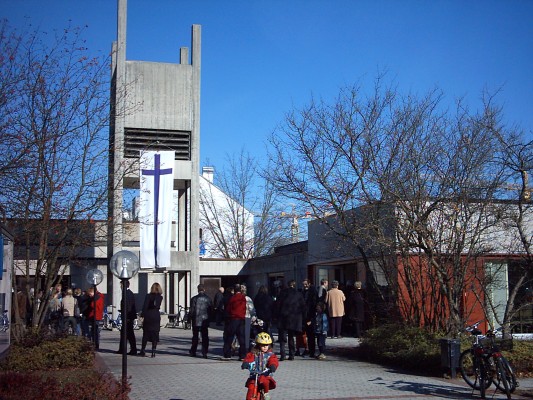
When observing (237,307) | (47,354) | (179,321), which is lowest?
(47,354)

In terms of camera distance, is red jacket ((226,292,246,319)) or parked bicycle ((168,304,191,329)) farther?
parked bicycle ((168,304,191,329))

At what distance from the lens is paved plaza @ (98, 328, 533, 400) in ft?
37.5

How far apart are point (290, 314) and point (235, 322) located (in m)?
1.35

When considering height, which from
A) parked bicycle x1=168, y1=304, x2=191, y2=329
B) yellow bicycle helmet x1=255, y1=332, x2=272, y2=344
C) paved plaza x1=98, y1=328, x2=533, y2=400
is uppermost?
parked bicycle x1=168, y1=304, x2=191, y2=329

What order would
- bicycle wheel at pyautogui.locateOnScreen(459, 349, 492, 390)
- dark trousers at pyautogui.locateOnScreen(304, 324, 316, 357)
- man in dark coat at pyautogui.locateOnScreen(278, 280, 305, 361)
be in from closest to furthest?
bicycle wheel at pyautogui.locateOnScreen(459, 349, 492, 390), man in dark coat at pyautogui.locateOnScreen(278, 280, 305, 361), dark trousers at pyautogui.locateOnScreen(304, 324, 316, 357)

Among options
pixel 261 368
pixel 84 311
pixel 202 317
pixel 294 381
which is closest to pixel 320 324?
pixel 202 317

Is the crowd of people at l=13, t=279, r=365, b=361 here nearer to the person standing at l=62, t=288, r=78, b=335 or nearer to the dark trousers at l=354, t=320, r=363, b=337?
the person standing at l=62, t=288, r=78, b=335

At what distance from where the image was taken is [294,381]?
13000mm

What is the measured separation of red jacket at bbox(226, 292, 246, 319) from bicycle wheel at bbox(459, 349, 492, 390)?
5498 mm

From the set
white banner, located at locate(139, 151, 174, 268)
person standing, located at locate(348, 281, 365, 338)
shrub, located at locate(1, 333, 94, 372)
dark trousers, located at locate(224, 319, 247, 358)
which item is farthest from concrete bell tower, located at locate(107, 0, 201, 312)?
shrub, located at locate(1, 333, 94, 372)

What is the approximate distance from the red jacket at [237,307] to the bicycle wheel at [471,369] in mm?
5498

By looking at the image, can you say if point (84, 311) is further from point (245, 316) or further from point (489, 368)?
point (489, 368)

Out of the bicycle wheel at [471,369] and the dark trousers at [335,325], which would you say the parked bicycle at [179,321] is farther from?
the bicycle wheel at [471,369]

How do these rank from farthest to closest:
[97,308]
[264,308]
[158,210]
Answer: [158,210] < [97,308] < [264,308]
